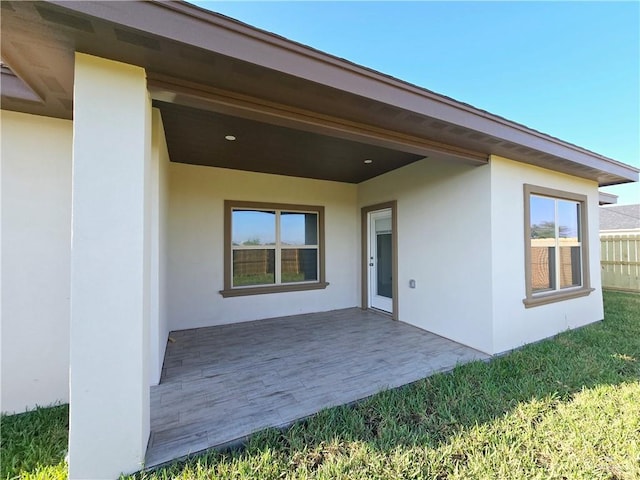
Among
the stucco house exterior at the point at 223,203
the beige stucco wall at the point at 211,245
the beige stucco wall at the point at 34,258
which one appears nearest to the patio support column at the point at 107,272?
the stucco house exterior at the point at 223,203

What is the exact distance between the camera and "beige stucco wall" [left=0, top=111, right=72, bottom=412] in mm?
2258

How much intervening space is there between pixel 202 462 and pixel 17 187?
2717 millimetres

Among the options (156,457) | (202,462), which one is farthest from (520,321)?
(156,457)

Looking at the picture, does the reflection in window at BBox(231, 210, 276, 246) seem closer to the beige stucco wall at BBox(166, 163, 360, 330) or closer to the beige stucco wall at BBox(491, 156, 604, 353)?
the beige stucco wall at BBox(166, 163, 360, 330)

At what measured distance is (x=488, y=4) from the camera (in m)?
4.19

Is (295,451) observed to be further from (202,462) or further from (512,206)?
(512,206)

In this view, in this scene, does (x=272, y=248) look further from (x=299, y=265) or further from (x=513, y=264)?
(x=513, y=264)

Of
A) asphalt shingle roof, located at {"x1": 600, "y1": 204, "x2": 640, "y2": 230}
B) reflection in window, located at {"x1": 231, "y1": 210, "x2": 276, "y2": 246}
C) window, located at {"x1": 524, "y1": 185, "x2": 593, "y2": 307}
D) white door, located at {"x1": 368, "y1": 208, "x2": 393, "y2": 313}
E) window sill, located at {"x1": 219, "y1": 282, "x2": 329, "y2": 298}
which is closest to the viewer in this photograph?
window, located at {"x1": 524, "y1": 185, "x2": 593, "y2": 307}

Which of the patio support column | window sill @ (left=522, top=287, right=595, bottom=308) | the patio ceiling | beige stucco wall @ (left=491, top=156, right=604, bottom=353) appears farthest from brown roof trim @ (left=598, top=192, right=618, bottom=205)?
the patio support column

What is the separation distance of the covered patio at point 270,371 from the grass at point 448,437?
169mm

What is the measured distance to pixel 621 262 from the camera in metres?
7.70

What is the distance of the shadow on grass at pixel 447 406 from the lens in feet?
5.85

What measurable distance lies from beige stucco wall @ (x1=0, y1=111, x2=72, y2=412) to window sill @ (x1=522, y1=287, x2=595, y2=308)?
17.7 ft

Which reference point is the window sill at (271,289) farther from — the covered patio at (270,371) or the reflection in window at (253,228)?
the reflection in window at (253,228)
